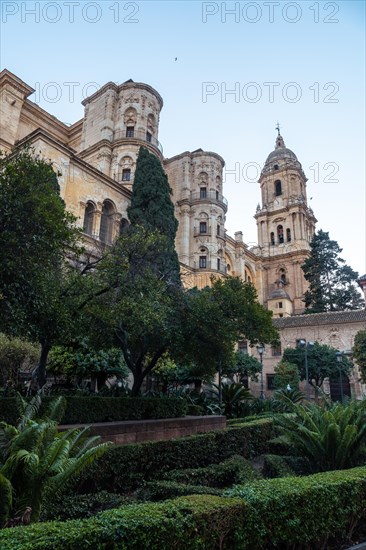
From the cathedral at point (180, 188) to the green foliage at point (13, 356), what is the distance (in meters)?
8.33

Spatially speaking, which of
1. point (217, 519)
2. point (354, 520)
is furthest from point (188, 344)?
point (217, 519)

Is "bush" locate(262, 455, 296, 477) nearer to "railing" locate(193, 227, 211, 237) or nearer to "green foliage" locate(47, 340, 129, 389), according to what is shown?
"green foliage" locate(47, 340, 129, 389)

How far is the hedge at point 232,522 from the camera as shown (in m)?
2.94

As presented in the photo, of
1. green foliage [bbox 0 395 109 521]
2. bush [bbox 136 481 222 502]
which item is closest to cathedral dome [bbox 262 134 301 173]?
bush [bbox 136 481 222 502]

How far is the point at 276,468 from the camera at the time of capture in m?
6.94

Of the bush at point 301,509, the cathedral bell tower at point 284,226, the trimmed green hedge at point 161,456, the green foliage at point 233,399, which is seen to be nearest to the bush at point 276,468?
the bush at point 301,509

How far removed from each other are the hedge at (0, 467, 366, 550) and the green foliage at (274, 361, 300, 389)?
78.6 feet

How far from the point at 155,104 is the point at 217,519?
1647 inches

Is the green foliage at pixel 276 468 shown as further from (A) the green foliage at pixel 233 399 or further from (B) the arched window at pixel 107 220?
(B) the arched window at pixel 107 220

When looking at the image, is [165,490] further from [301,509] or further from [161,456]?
[161,456]

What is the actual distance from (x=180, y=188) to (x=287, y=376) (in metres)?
25.7

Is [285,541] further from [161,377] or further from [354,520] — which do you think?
[161,377]

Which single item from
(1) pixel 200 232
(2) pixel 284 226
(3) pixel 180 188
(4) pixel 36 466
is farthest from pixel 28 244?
(2) pixel 284 226

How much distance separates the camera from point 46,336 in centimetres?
1070
